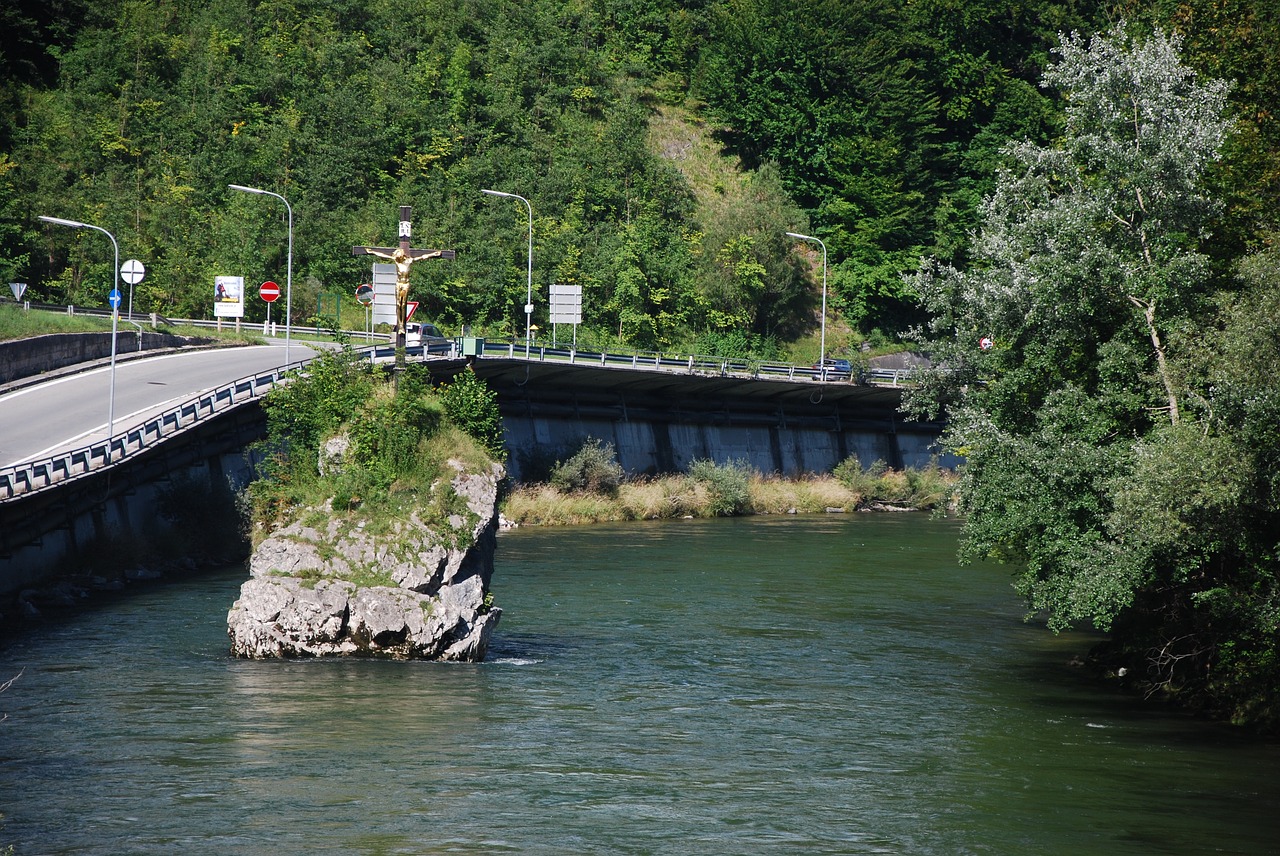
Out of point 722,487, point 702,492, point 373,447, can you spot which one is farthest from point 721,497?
point 373,447

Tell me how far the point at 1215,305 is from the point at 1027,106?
283 ft

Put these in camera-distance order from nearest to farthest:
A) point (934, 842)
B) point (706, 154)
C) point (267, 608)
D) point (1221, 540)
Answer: point (934, 842)
point (1221, 540)
point (267, 608)
point (706, 154)

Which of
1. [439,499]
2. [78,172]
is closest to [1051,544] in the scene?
[439,499]

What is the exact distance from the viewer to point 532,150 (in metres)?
108

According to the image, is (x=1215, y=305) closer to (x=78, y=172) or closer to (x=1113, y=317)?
(x=1113, y=317)

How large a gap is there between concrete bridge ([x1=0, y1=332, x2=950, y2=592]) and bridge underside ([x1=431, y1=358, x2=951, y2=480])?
9cm

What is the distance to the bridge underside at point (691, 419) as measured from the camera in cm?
6862

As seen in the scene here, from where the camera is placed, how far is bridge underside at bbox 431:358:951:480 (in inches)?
2702

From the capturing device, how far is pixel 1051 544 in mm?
29047

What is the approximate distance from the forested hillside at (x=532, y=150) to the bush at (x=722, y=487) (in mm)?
28721

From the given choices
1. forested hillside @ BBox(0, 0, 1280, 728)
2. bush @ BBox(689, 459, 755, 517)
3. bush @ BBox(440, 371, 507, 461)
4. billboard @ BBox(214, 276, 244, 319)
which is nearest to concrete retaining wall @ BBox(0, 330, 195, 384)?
billboard @ BBox(214, 276, 244, 319)

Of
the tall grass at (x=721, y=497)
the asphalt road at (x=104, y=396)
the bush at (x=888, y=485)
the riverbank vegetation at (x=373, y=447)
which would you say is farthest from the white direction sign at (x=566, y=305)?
the riverbank vegetation at (x=373, y=447)

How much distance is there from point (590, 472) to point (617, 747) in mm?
42901

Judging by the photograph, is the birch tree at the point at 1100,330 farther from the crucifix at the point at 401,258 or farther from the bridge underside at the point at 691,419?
the bridge underside at the point at 691,419
